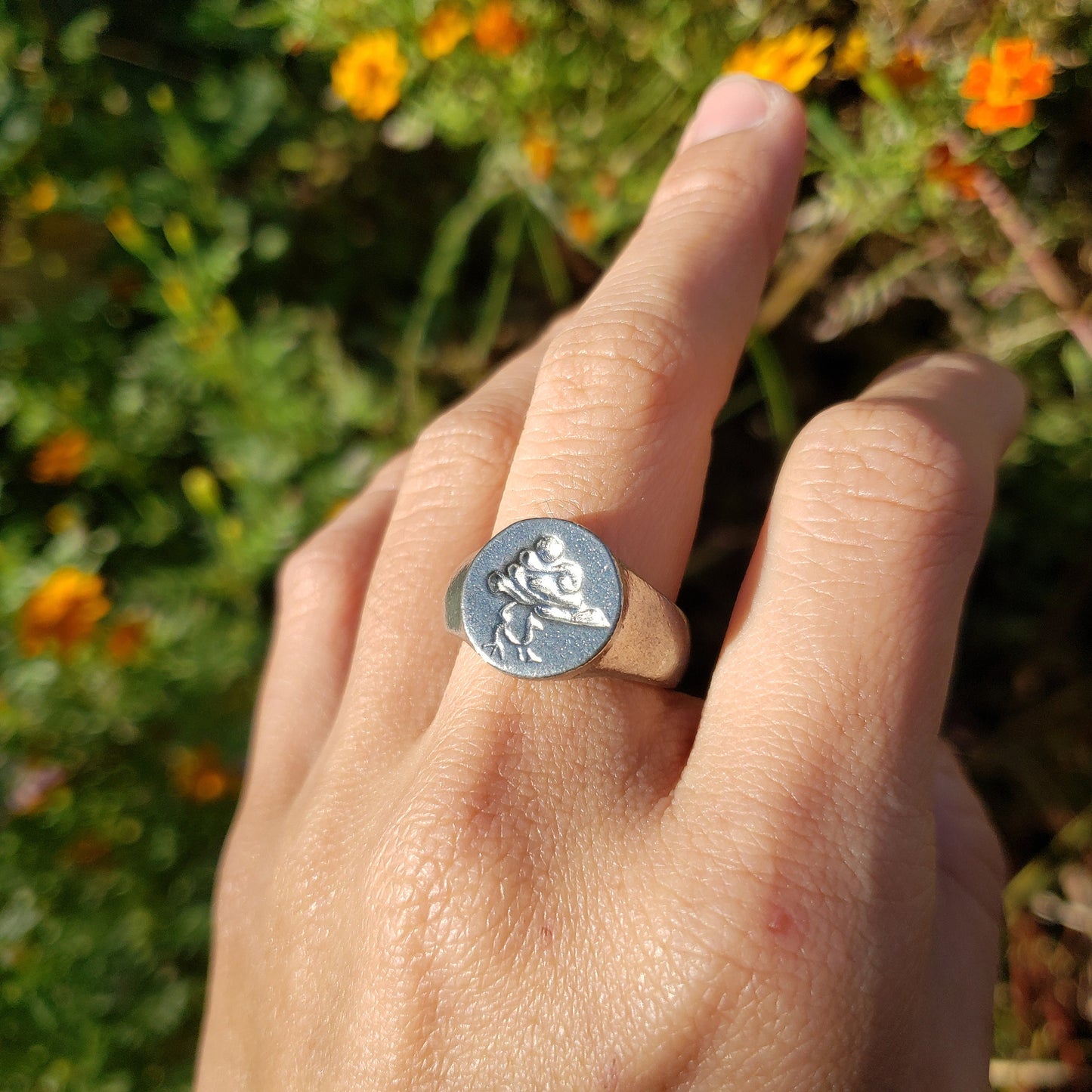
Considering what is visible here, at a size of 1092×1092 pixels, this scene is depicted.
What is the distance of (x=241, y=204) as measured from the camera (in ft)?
7.85

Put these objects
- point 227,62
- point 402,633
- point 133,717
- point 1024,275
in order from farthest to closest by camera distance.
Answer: point 227,62 < point 133,717 < point 1024,275 < point 402,633

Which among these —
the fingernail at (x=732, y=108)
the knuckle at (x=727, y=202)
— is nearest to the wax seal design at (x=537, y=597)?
the knuckle at (x=727, y=202)

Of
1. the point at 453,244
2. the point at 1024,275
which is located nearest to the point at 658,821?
the point at 1024,275

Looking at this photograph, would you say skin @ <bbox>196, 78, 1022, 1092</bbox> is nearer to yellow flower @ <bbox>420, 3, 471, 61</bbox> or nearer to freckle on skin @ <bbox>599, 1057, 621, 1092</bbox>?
freckle on skin @ <bbox>599, 1057, 621, 1092</bbox>

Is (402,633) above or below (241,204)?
below

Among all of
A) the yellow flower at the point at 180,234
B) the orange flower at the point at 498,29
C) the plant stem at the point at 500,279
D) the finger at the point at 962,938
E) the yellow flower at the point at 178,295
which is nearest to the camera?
the finger at the point at 962,938

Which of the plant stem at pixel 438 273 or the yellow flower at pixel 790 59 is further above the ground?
the yellow flower at pixel 790 59

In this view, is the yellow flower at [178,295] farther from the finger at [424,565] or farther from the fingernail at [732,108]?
the fingernail at [732,108]

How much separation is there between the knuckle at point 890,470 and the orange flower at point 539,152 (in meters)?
1.13

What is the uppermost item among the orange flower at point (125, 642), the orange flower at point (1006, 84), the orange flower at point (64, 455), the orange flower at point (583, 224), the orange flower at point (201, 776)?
the orange flower at point (64, 455)

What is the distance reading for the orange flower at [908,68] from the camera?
143 cm

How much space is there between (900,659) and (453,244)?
68.0 inches

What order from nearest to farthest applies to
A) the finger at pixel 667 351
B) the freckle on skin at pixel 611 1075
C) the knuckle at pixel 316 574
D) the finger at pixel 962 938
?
1. the freckle on skin at pixel 611 1075
2. the finger at pixel 962 938
3. the finger at pixel 667 351
4. the knuckle at pixel 316 574

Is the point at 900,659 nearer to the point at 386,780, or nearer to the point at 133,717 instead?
the point at 386,780
